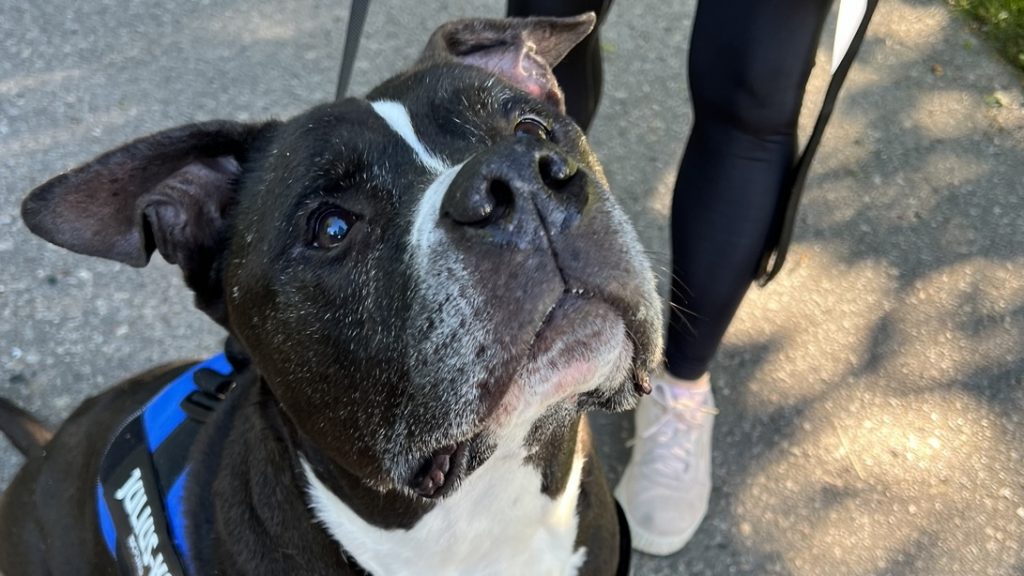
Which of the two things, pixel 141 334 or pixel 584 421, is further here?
pixel 141 334

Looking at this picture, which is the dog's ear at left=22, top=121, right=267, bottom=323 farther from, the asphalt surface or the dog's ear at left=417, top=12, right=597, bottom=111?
the asphalt surface

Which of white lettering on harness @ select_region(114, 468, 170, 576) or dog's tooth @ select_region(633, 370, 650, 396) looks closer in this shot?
dog's tooth @ select_region(633, 370, 650, 396)

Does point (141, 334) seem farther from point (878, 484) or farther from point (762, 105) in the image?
point (878, 484)

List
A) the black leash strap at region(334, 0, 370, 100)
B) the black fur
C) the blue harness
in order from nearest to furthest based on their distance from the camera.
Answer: the blue harness, the black leash strap at region(334, 0, 370, 100), the black fur

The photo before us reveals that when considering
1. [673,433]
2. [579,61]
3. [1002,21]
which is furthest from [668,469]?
[1002,21]

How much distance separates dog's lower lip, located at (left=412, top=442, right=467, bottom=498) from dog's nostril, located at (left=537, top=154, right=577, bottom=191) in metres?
0.53

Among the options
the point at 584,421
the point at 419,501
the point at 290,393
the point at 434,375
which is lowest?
the point at 584,421

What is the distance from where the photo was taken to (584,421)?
2.20 m

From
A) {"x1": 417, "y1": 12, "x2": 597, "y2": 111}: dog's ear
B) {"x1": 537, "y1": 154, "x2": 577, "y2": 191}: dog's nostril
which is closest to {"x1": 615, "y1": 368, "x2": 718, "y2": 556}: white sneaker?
{"x1": 417, "y1": 12, "x2": 597, "y2": 111}: dog's ear

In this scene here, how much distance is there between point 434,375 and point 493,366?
4.8 inches

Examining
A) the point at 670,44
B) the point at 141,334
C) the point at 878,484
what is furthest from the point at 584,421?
the point at 670,44

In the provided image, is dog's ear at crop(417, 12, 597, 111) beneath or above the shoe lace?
above

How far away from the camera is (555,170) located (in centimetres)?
143

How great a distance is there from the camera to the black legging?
2.24 meters
